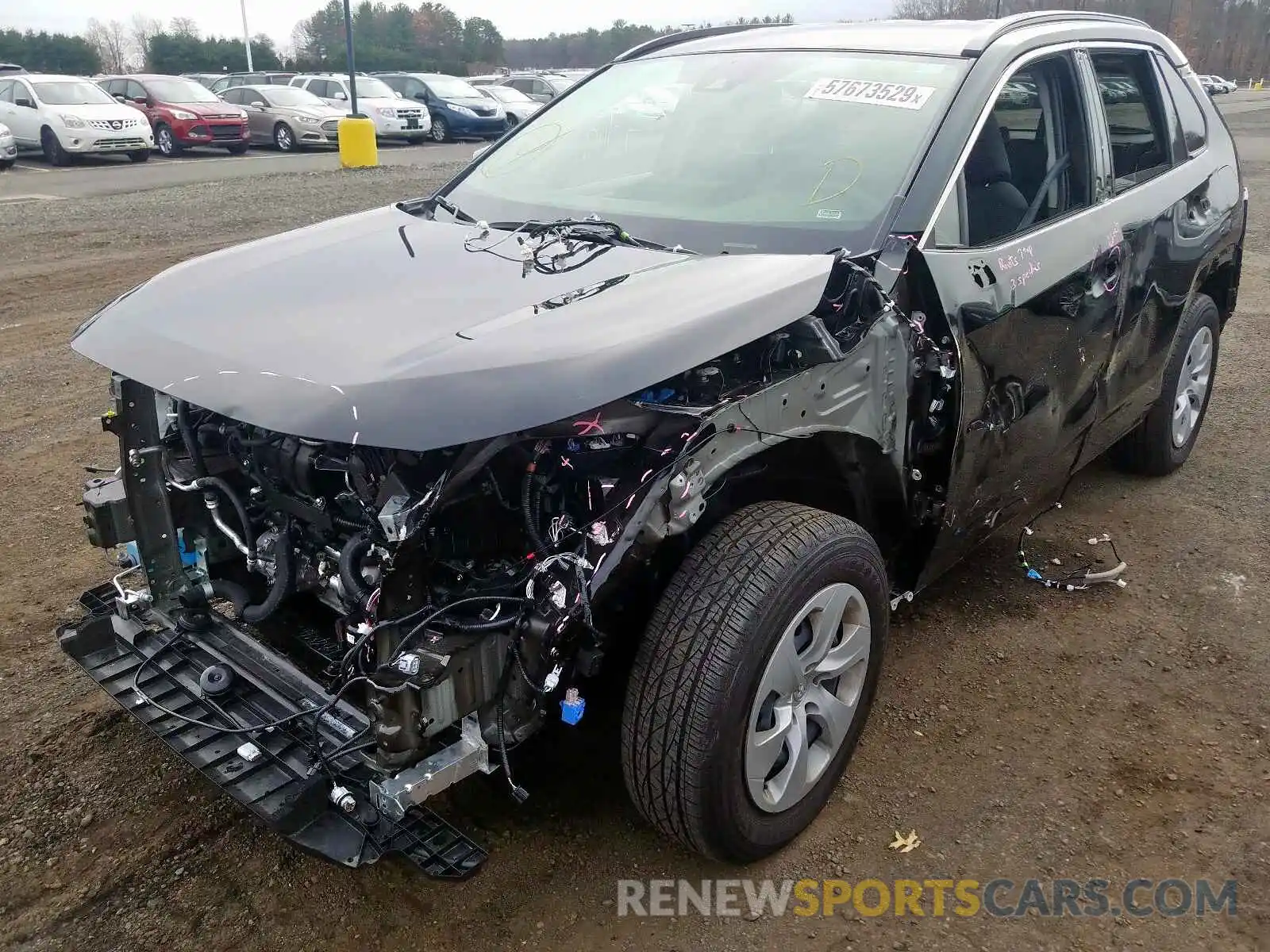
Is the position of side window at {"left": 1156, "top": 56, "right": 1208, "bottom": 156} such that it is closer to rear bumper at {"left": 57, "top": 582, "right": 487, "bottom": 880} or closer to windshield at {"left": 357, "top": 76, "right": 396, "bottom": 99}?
rear bumper at {"left": 57, "top": 582, "right": 487, "bottom": 880}

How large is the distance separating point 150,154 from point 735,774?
21.4 metres

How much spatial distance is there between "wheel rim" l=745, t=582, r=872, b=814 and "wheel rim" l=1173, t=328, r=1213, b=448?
8.94 ft

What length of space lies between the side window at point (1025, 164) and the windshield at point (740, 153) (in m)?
0.18

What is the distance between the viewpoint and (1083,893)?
248cm

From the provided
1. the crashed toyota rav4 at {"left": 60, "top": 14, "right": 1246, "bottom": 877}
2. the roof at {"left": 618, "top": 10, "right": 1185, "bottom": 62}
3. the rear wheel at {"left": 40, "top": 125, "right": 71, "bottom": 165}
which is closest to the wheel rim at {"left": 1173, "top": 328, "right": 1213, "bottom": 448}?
the crashed toyota rav4 at {"left": 60, "top": 14, "right": 1246, "bottom": 877}

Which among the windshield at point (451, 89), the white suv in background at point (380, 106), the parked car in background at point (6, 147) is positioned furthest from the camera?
the windshield at point (451, 89)

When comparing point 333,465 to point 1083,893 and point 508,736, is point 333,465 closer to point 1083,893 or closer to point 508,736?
point 508,736

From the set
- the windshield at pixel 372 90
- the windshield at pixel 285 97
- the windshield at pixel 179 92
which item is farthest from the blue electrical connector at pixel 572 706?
the windshield at pixel 372 90

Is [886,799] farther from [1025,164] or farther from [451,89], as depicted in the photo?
[451,89]

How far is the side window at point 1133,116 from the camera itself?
3.64m

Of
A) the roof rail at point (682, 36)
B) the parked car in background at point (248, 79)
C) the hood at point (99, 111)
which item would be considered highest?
the roof rail at point (682, 36)

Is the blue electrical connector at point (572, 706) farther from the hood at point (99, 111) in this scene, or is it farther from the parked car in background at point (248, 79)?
the parked car in background at point (248, 79)

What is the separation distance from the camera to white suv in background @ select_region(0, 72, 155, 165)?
55.5ft

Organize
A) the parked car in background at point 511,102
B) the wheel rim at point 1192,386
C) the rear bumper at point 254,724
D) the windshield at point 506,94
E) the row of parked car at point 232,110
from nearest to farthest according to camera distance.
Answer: the rear bumper at point 254,724, the wheel rim at point 1192,386, the row of parked car at point 232,110, the parked car in background at point 511,102, the windshield at point 506,94
